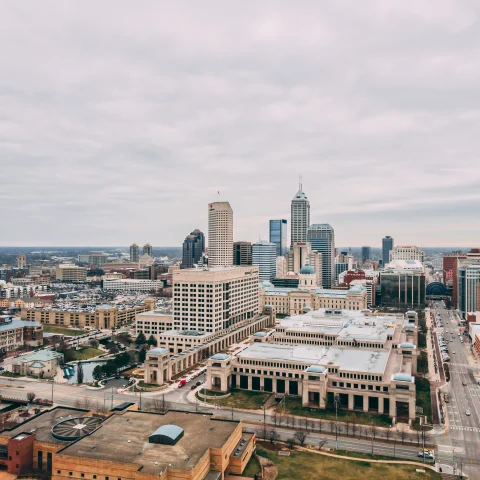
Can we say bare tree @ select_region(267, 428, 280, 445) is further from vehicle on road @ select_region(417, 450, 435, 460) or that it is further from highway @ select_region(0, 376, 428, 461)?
vehicle on road @ select_region(417, 450, 435, 460)

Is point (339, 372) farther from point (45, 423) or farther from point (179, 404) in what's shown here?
point (45, 423)

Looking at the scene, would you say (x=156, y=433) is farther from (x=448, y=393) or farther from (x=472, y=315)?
(x=472, y=315)

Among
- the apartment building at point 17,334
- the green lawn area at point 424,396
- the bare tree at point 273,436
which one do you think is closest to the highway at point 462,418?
the green lawn area at point 424,396

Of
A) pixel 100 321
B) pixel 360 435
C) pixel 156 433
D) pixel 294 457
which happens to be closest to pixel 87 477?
pixel 156 433

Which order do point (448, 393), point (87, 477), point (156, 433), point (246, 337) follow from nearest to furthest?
point (87, 477) < point (156, 433) < point (448, 393) < point (246, 337)

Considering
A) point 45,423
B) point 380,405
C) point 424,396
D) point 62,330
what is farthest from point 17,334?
point 424,396

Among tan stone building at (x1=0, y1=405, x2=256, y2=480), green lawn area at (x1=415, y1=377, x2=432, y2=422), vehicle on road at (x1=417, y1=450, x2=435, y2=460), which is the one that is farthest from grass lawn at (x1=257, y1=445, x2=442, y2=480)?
green lawn area at (x1=415, y1=377, x2=432, y2=422)

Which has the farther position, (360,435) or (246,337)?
(246,337)
